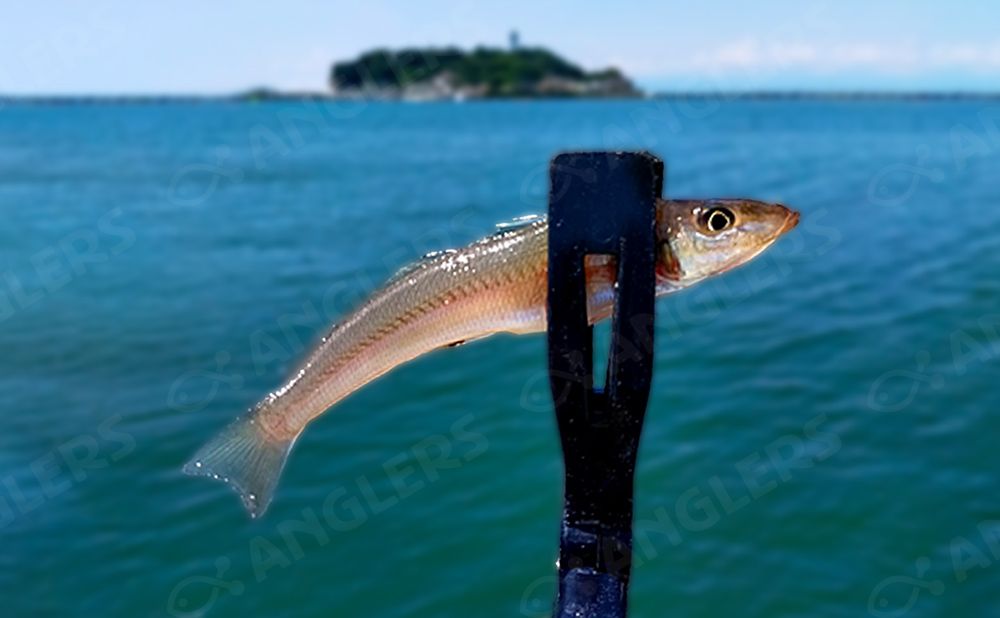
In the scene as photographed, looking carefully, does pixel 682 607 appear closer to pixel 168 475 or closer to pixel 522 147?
pixel 168 475

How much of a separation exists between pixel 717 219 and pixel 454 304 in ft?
2.32

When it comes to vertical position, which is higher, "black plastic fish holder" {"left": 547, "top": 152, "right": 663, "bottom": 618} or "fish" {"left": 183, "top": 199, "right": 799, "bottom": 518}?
"fish" {"left": 183, "top": 199, "right": 799, "bottom": 518}

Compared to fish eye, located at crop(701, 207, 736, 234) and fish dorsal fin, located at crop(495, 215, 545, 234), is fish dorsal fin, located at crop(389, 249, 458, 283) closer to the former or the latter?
fish dorsal fin, located at crop(495, 215, 545, 234)

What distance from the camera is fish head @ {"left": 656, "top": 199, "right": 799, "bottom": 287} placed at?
7.98 ft

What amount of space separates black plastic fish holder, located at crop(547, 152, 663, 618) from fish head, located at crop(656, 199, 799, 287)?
0.43 ft

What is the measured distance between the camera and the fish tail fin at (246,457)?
3090mm

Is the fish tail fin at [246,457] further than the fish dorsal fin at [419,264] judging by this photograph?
Yes

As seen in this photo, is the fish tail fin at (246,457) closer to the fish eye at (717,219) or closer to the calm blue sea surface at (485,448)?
the fish eye at (717,219)

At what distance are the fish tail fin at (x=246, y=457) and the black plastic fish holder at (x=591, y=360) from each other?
100 centimetres

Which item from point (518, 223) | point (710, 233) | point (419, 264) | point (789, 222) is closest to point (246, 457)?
point (419, 264)

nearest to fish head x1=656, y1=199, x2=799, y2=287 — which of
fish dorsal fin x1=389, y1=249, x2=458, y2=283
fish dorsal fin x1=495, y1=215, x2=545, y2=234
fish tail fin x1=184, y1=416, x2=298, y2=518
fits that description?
fish dorsal fin x1=495, y1=215, x2=545, y2=234

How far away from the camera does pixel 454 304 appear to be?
2.79 m

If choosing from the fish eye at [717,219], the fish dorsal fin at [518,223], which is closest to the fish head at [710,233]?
the fish eye at [717,219]

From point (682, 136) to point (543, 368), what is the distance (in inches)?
2464
